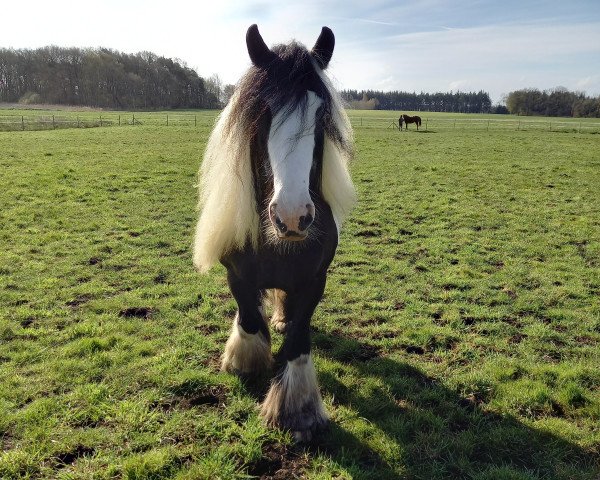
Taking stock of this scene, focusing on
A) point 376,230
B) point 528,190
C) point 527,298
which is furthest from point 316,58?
point 528,190

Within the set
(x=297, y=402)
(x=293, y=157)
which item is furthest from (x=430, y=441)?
(x=293, y=157)

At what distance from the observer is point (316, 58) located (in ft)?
9.45

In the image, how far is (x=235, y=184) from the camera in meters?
3.04

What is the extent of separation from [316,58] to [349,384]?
2.57 m

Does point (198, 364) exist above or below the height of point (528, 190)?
below

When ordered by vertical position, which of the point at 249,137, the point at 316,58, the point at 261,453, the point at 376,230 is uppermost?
the point at 316,58

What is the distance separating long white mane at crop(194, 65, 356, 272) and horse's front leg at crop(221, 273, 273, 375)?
423mm

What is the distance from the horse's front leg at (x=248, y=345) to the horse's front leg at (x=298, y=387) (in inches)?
15.3

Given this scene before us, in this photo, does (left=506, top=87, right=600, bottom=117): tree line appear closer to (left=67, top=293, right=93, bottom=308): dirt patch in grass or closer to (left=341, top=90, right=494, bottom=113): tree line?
(left=341, top=90, right=494, bottom=113): tree line

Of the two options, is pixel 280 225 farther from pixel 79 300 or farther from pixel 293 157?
pixel 79 300

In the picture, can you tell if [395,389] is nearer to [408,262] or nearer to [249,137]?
[249,137]

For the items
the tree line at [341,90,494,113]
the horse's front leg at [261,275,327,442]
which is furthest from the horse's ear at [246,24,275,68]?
the tree line at [341,90,494,113]

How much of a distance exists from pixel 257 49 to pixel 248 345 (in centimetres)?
228

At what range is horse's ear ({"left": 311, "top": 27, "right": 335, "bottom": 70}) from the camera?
2.90 m
